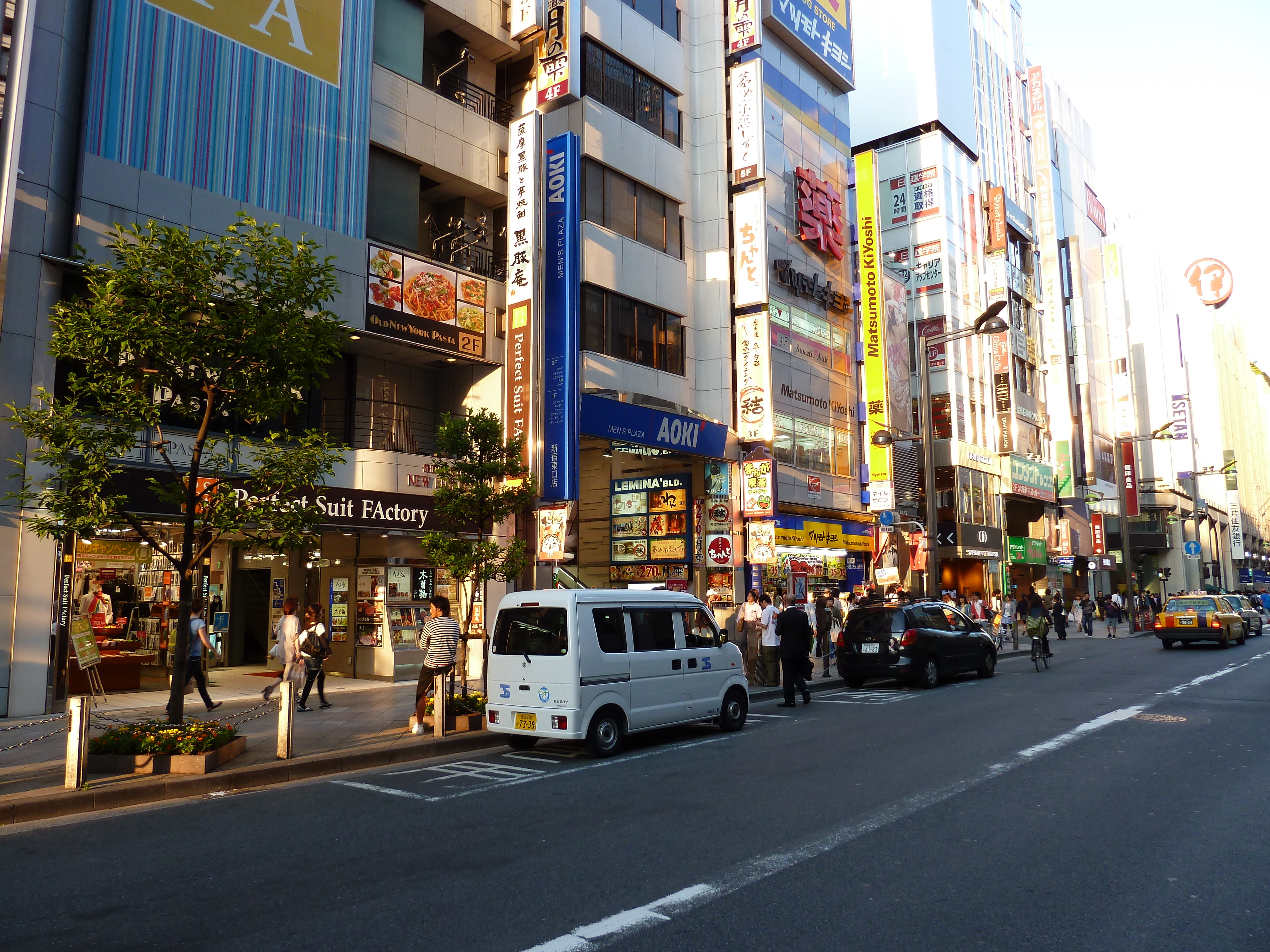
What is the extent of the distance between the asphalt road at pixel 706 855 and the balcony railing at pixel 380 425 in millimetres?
10069

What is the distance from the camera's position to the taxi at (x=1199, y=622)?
87.2 ft

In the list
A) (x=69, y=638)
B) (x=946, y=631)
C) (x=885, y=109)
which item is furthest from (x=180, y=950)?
(x=885, y=109)

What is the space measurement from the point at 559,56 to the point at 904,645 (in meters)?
15.5

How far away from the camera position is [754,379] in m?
26.1

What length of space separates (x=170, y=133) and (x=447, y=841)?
13841 millimetres

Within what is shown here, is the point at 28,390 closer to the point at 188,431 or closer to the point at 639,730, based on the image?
the point at 188,431

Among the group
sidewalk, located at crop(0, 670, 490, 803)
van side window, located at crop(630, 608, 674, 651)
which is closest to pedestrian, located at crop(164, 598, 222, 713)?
sidewalk, located at crop(0, 670, 490, 803)

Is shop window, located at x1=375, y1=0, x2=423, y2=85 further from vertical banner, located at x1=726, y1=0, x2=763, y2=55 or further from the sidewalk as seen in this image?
the sidewalk

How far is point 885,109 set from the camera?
152 feet

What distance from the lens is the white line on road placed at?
466 cm

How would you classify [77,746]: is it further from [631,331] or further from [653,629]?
[631,331]

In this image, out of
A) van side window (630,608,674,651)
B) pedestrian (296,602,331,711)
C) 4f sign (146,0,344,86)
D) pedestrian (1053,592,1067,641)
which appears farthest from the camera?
pedestrian (1053,592,1067,641)

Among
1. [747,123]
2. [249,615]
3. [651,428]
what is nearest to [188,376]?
[249,615]

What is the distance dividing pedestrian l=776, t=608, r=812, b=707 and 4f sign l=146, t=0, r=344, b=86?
1399 cm
